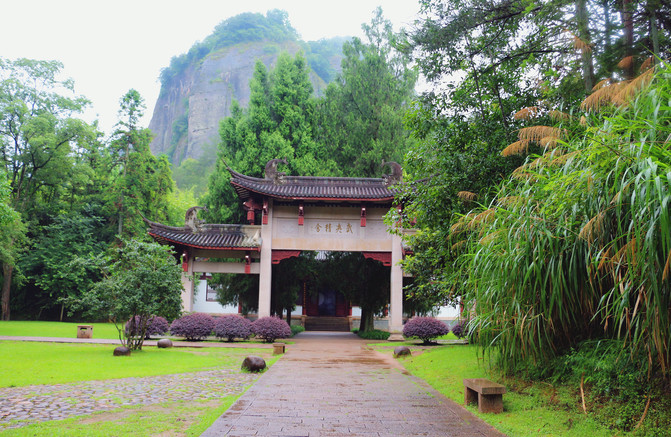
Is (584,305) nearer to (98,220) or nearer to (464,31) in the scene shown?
(464,31)

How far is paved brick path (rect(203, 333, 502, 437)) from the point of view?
421 centimetres

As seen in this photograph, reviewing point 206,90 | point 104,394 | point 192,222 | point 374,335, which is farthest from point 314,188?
point 206,90

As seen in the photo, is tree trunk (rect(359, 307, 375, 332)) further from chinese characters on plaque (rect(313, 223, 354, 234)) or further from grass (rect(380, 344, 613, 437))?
grass (rect(380, 344, 613, 437))

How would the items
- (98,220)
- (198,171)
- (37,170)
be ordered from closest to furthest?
(37,170) < (98,220) < (198,171)

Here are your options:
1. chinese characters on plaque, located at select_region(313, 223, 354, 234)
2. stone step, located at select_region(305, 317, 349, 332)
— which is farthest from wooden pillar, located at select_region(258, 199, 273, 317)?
stone step, located at select_region(305, 317, 349, 332)

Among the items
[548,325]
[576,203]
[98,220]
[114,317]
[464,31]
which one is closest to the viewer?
[576,203]

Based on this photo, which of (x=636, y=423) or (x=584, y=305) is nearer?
(x=636, y=423)

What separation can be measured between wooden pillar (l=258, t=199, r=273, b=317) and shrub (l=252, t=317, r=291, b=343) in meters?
1.36

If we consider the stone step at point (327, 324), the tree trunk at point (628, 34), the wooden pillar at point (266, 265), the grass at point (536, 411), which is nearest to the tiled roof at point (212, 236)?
the wooden pillar at point (266, 265)

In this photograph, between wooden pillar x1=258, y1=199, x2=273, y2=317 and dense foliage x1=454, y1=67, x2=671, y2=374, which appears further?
wooden pillar x1=258, y1=199, x2=273, y2=317

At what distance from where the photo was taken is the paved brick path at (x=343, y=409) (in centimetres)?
421

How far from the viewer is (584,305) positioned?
15.5 ft

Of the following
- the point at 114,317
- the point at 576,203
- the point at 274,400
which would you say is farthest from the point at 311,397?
the point at 114,317

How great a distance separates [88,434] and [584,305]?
471 centimetres
